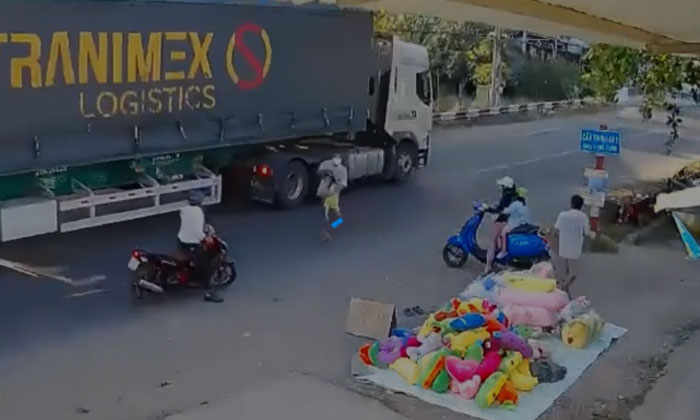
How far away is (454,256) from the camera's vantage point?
45.7 feet

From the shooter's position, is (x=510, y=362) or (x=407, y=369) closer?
(x=510, y=362)

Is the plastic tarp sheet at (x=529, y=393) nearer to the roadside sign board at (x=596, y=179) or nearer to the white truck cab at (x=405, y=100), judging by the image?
the roadside sign board at (x=596, y=179)

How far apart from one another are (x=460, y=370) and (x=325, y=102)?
9220 mm

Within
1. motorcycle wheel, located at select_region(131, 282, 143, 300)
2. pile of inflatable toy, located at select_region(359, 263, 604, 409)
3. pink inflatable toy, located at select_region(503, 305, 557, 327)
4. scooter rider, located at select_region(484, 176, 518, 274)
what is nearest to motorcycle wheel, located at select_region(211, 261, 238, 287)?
motorcycle wheel, located at select_region(131, 282, 143, 300)

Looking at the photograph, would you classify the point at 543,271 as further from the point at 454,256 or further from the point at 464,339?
the point at 464,339

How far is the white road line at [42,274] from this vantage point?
12430 millimetres

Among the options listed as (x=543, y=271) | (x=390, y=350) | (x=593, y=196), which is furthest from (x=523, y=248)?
(x=390, y=350)

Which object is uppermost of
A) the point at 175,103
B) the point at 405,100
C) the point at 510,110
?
the point at 175,103

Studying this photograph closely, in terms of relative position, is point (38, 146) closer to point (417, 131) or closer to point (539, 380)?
point (539, 380)

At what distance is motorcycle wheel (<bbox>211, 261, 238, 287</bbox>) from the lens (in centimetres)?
1198

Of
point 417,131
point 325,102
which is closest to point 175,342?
point 325,102

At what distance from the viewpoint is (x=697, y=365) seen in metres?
10.4

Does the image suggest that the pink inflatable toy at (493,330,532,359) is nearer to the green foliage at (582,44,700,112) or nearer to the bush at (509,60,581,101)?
the green foliage at (582,44,700,112)

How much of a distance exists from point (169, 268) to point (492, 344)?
4450mm
